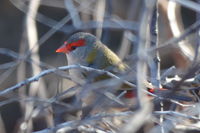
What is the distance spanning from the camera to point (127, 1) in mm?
6711

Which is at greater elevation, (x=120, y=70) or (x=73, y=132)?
(x=120, y=70)

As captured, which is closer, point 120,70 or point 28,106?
point 28,106

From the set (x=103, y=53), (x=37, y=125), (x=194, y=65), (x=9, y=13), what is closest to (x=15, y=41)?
(x=9, y=13)

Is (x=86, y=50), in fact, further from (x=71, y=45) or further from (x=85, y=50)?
(x=71, y=45)

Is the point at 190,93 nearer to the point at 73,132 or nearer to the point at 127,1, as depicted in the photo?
the point at 73,132

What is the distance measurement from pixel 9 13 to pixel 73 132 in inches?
210

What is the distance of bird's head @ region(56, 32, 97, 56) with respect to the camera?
3867 mm

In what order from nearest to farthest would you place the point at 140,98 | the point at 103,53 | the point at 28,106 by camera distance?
the point at 140,98, the point at 28,106, the point at 103,53

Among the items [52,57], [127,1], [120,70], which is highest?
[127,1]

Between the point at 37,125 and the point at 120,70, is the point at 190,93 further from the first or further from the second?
the point at 37,125

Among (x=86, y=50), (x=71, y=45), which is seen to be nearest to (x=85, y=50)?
(x=86, y=50)

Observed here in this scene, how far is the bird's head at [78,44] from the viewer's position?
3867mm

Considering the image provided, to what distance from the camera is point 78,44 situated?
3.92 meters

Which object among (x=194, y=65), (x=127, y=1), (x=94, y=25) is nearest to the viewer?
(x=194, y=65)
